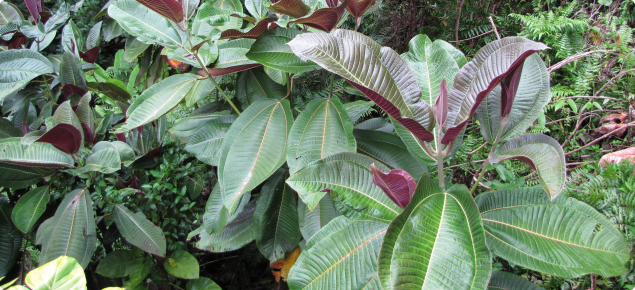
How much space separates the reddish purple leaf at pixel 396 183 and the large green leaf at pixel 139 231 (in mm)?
860

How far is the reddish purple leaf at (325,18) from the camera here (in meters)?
0.94

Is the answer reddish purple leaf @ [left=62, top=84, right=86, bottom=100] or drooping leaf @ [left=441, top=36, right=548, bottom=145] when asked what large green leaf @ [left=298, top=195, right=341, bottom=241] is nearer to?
drooping leaf @ [left=441, top=36, right=548, bottom=145]

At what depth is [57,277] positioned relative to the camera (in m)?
0.57

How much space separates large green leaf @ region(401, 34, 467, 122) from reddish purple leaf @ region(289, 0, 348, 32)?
0.23 metres

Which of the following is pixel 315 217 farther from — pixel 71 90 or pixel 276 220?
pixel 71 90

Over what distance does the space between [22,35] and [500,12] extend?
2.78 meters

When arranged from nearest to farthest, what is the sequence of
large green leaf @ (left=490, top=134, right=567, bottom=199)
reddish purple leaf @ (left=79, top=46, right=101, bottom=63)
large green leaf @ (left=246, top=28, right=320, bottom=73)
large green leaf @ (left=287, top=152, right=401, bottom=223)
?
large green leaf @ (left=490, top=134, right=567, bottom=199) → large green leaf @ (left=287, top=152, right=401, bottom=223) → large green leaf @ (left=246, top=28, right=320, bottom=73) → reddish purple leaf @ (left=79, top=46, right=101, bottom=63)

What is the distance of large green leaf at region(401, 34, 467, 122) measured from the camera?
0.95m

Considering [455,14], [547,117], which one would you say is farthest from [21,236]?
[547,117]

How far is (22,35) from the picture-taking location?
1.52 metres

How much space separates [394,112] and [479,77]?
0.70 feet

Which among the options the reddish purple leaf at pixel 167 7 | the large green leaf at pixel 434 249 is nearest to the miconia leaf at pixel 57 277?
the large green leaf at pixel 434 249


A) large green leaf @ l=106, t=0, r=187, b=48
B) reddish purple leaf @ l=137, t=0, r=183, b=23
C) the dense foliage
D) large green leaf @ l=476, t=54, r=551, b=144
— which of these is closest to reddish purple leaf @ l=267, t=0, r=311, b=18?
the dense foliage

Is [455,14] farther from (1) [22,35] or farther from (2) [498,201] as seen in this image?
(1) [22,35]
